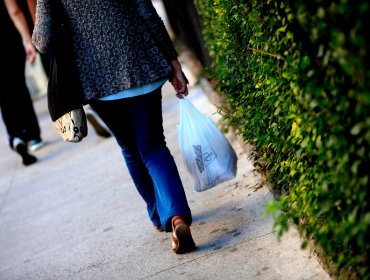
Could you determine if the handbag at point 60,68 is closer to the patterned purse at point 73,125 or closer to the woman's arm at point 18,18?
the patterned purse at point 73,125

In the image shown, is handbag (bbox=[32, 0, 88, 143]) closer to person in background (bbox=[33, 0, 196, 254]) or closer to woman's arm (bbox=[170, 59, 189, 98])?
person in background (bbox=[33, 0, 196, 254])

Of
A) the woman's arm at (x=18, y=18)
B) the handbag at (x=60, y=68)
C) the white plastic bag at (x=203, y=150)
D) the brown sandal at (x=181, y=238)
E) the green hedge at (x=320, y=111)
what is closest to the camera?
the green hedge at (x=320, y=111)

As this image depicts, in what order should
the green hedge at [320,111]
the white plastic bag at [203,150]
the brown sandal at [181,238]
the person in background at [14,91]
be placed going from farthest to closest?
the person in background at [14,91]
the white plastic bag at [203,150]
the brown sandal at [181,238]
the green hedge at [320,111]

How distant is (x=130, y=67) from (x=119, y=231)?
156 cm

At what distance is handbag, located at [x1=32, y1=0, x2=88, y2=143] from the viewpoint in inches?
158

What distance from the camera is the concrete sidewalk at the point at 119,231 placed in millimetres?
4059

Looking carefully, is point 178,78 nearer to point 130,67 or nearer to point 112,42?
point 130,67

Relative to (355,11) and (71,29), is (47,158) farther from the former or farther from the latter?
(355,11)

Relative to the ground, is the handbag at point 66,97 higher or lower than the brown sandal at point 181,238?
higher

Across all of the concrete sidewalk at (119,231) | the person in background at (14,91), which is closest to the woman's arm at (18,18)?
the person in background at (14,91)

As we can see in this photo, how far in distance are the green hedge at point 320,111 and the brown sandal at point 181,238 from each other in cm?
60

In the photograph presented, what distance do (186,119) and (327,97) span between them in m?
2.00

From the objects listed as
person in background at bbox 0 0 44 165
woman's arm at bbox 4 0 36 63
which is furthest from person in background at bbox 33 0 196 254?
person in background at bbox 0 0 44 165

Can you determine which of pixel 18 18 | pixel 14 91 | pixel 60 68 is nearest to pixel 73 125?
pixel 60 68
